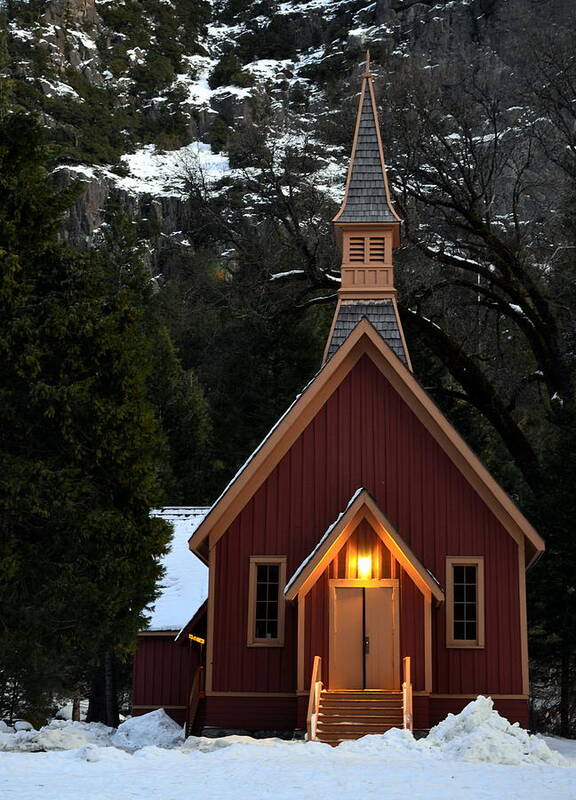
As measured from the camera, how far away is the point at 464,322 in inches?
1314

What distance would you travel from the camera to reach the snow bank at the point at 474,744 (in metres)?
14.2

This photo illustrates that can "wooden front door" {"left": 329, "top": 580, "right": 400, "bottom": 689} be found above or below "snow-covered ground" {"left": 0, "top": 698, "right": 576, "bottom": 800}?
above

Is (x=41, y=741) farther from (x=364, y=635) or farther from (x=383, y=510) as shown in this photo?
(x=383, y=510)

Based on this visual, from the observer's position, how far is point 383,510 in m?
20.9

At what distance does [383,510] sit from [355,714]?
3.96m

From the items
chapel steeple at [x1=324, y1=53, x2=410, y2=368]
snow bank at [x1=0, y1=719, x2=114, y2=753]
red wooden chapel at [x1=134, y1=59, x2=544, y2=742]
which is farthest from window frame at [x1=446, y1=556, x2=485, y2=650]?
snow bank at [x1=0, y1=719, x2=114, y2=753]

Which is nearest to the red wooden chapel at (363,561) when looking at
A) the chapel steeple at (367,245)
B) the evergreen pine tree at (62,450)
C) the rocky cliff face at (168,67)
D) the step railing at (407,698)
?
the step railing at (407,698)

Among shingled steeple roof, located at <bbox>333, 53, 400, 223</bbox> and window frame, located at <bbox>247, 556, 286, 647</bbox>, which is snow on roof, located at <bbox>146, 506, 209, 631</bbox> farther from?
shingled steeple roof, located at <bbox>333, 53, 400, 223</bbox>

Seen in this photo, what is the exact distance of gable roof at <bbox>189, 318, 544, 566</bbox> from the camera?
67.4ft

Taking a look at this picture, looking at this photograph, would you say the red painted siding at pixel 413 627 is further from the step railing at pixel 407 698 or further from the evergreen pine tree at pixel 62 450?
the evergreen pine tree at pixel 62 450

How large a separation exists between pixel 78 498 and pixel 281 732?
5.66m

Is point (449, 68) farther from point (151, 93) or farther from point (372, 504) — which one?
point (151, 93)

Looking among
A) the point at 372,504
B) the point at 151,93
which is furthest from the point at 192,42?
the point at 372,504

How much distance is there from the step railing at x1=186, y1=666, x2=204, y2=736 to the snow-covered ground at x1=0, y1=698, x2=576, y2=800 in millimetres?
6255
